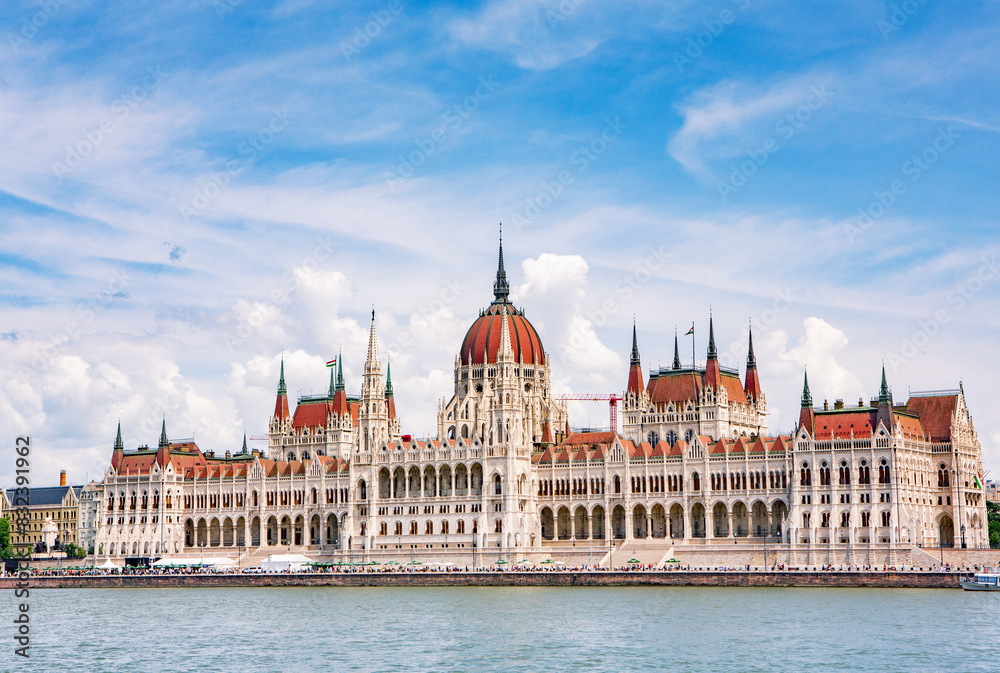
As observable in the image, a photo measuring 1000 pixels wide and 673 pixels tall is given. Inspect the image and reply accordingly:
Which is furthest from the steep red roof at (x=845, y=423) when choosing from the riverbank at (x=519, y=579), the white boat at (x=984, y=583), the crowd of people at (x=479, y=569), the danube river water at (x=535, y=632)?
the danube river water at (x=535, y=632)

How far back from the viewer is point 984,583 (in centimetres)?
11269

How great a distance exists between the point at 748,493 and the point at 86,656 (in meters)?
75.6

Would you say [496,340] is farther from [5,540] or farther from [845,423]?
[5,540]

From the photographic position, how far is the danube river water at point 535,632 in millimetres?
77875

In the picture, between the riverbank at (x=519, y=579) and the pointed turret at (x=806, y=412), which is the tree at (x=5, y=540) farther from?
the pointed turret at (x=806, y=412)

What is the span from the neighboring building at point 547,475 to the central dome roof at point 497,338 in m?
0.23

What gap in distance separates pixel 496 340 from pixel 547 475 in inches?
849

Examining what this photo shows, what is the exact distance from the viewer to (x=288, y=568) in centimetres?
14275

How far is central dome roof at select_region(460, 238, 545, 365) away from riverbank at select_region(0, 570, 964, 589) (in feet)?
135

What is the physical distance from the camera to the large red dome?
563ft

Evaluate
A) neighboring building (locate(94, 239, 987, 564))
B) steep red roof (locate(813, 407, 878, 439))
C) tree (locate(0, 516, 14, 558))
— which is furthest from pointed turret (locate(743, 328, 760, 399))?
tree (locate(0, 516, 14, 558))

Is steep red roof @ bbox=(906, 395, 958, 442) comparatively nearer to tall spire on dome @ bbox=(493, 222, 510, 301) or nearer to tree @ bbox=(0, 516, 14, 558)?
tall spire on dome @ bbox=(493, 222, 510, 301)

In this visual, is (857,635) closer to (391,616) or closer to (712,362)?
(391,616)

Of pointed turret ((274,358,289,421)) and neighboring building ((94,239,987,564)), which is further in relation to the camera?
pointed turret ((274,358,289,421))
